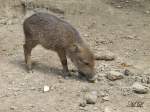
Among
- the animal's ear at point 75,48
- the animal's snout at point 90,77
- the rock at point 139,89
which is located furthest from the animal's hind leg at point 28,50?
the rock at point 139,89

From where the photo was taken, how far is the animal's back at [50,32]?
8609mm

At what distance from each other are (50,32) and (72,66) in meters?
0.74

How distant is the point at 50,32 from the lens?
873 cm

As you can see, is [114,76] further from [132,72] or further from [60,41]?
[60,41]

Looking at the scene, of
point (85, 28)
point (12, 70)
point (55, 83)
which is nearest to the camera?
point (55, 83)

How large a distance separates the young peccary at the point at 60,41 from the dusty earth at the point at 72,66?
8.9 inches

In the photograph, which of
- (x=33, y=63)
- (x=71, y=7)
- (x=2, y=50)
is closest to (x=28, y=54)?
(x=33, y=63)

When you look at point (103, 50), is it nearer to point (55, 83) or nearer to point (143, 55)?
point (143, 55)

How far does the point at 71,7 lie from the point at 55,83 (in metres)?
3.68

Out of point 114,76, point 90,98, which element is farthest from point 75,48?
point 90,98

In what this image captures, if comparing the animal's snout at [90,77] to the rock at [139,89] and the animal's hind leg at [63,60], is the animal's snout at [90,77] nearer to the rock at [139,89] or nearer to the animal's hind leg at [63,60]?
the animal's hind leg at [63,60]

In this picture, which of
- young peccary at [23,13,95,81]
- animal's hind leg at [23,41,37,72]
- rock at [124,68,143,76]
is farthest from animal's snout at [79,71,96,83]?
animal's hind leg at [23,41,37,72]

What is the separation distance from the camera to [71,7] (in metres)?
11.5

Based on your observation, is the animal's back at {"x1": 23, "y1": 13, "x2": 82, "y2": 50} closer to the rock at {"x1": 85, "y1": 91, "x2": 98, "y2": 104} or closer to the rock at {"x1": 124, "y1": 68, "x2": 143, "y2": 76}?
the rock at {"x1": 124, "y1": 68, "x2": 143, "y2": 76}
